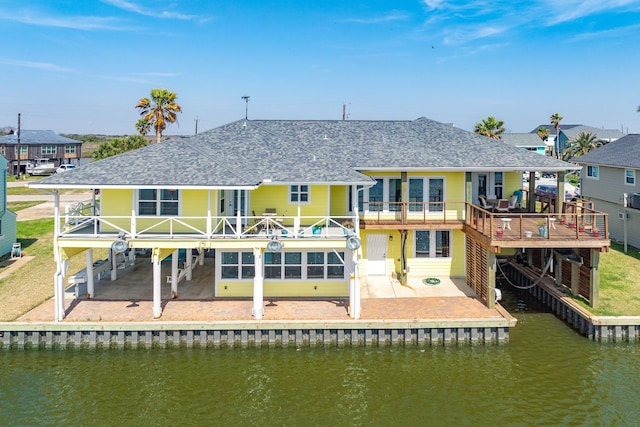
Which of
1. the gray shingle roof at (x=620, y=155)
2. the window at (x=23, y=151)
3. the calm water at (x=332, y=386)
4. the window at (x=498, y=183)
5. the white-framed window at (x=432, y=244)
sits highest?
the window at (x=23, y=151)

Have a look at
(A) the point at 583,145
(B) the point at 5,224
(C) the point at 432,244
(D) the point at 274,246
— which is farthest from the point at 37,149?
(A) the point at 583,145

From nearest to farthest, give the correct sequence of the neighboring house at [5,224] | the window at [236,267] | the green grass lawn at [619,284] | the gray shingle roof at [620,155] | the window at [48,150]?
1. the green grass lawn at [619,284]
2. the window at [236,267]
3. the neighboring house at [5,224]
4. the gray shingle roof at [620,155]
5. the window at [48,150]

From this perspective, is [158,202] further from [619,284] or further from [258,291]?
[619,284]

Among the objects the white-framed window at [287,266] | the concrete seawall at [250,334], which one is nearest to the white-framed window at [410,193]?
the white-framed window at [287,266]

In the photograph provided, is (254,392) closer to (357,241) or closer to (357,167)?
(357,241)

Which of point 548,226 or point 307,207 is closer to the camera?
point 548,226

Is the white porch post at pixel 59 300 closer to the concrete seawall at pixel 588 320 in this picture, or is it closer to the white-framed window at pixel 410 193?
the white-framed window at pixel 410 193

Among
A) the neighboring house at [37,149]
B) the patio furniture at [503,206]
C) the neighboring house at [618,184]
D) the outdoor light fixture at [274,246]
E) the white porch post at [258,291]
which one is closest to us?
the outdoor light fixture at [274,246]
